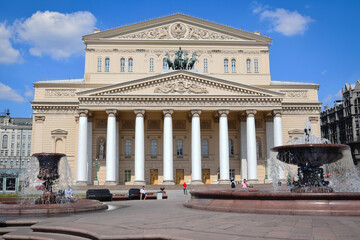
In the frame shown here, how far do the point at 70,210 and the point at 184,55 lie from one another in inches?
1508

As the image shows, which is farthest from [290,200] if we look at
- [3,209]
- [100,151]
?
[100,151]

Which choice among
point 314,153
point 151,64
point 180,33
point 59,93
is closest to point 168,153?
point 151,64

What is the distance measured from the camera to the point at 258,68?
53.0 m

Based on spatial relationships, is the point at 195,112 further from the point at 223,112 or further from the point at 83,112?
the point at 83,112

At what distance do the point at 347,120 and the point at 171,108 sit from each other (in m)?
50.0

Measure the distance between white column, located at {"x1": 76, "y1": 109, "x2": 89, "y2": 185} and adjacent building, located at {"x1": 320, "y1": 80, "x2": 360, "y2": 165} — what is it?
53.4 meters

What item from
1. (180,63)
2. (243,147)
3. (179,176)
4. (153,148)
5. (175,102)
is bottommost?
(179,176)

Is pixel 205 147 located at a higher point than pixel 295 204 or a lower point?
higher

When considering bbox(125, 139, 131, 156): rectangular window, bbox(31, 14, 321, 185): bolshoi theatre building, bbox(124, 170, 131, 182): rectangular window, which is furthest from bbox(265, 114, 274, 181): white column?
bbox(125, 139, 131, 156): rectangular window

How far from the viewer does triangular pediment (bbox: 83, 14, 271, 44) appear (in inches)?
2077

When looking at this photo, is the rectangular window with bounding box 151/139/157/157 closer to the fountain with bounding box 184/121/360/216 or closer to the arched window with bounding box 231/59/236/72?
the arched window with bounding box 231/59/236/72

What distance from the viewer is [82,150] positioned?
143 feet

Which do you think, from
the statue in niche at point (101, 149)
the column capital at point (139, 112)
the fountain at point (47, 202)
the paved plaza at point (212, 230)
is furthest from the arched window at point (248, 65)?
the paved plaza at point (212, 230)

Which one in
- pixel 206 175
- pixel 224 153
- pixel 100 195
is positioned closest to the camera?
pixel 100 195
